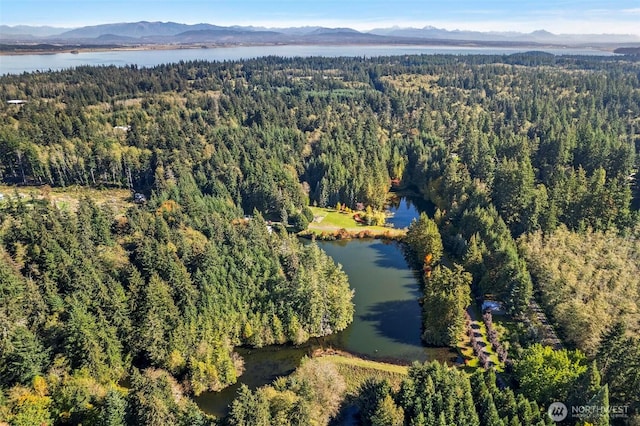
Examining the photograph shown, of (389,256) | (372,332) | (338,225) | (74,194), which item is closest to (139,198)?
(74,194)

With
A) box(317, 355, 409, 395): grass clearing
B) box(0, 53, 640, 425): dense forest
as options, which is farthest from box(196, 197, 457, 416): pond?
box(317, 355, 409, 395): grass clearing

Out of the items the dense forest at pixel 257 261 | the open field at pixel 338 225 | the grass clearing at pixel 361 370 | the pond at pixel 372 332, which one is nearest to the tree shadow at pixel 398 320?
the pond at pixel 372 332

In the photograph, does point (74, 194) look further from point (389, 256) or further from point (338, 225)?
point (389, 256)

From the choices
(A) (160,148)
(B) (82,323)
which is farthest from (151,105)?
(B) (82,323)

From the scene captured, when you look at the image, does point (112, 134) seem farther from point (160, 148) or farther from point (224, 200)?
point (224, 200)

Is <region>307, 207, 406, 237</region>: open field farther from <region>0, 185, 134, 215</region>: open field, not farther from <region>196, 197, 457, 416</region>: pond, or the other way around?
<region>0, 185, 134, 215</region>: open field
